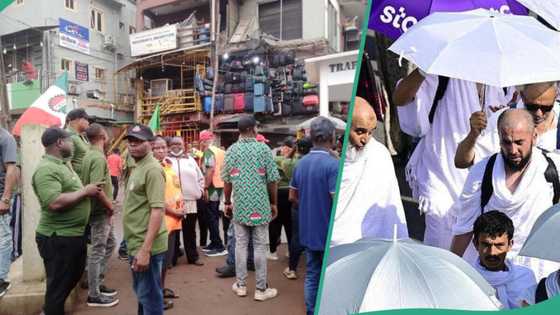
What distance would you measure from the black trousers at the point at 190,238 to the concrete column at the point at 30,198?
784 mm

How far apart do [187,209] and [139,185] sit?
3.11ft

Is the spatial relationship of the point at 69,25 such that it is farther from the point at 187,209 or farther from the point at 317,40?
the point at 187,209

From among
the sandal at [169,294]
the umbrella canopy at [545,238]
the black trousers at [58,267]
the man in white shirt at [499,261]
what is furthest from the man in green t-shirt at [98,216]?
the umbrella canopy at [545,238]

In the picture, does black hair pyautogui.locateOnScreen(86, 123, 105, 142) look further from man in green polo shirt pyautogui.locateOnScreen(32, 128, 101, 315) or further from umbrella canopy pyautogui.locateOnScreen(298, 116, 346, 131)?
umbrella canopy pyautogui.locateOnScreen(298, 116, 346, 131)

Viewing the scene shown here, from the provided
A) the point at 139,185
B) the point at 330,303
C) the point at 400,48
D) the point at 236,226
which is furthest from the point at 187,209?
the point at 400,48

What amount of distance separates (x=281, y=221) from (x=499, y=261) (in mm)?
2134

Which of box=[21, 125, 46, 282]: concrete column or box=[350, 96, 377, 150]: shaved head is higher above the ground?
box=[350, 96, 377, 150]: shaved head

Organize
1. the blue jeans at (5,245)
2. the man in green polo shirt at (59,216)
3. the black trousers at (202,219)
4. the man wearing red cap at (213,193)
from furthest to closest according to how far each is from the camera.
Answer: the black trousers at (202,219)
the man wearing red cap at (213,193)
the blue jeans at (5,245)
the man in green polo shirt at (59,216)

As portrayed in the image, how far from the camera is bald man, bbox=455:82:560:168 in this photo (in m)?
1.12

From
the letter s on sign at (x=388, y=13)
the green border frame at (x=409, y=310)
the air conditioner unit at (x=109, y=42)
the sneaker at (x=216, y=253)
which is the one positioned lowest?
the sneaker at (x=216, y=253)

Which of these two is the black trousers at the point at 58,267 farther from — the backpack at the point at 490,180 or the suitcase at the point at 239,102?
the backpack at the point at 490,180

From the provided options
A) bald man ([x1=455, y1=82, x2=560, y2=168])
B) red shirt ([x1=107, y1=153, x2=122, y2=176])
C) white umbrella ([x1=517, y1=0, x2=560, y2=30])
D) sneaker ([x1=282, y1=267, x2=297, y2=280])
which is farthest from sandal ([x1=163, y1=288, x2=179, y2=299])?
white umbrella ([x1=517, y1=0, x2=560, y2=30])

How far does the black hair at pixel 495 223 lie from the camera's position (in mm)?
1103

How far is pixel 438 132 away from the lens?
1135 mm
